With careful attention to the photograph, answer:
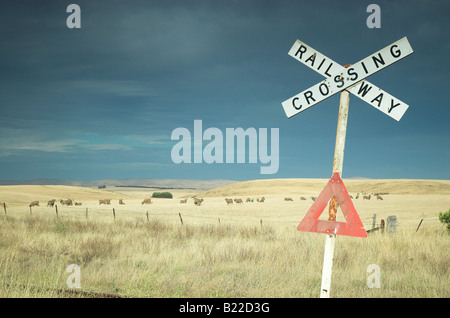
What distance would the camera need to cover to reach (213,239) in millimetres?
11789

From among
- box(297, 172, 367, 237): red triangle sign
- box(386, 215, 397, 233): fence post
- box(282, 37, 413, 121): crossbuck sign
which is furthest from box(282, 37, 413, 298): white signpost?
box(386, 215, 397, 233): fence post

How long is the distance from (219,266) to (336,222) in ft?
13.6

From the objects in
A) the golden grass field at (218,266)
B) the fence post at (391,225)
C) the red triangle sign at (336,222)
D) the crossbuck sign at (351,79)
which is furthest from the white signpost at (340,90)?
the fence post at (391,225)

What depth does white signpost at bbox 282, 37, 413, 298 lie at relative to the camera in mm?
4590

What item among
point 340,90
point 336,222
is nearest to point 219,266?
point 336,222

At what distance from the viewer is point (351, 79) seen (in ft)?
15.8

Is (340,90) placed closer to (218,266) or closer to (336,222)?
(336,222)

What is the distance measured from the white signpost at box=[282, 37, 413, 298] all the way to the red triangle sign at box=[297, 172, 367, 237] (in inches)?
6.4

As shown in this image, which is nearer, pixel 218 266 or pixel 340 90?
pixel 340 90

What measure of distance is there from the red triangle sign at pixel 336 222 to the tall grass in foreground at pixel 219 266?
6.64 ft

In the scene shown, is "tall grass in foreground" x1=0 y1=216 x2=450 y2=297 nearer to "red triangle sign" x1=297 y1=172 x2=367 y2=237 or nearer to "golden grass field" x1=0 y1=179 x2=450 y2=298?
"golden grass field" x1=0 y1=179 x2=450 y2=298

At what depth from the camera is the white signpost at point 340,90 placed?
4.59 metres

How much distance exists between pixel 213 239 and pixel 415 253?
19.0 ft
